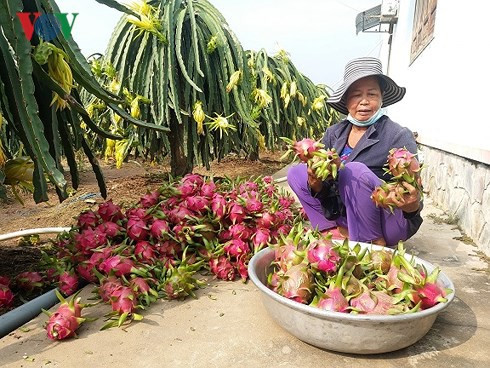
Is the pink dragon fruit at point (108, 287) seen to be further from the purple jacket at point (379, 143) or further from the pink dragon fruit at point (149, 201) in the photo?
the purple jacket at point (379, 143)

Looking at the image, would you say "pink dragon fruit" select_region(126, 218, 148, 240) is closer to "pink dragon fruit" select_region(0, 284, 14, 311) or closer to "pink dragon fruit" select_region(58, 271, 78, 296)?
"pink dragon fruit" select_region(58, 271, 78, 296)

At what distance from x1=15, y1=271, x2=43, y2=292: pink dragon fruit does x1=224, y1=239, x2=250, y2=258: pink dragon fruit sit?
0.85 m

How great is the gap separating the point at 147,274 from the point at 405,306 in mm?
1038

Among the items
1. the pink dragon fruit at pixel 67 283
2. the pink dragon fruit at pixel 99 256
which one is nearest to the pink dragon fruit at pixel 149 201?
the pink dragon fruit at pixel 99 256

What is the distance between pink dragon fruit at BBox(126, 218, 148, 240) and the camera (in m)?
1.93

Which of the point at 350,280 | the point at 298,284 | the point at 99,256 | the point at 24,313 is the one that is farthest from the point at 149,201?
the point at 350,280

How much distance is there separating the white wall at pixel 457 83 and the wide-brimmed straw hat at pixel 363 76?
0.81m

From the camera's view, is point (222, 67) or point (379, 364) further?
point (222, 67)

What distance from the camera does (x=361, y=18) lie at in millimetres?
17359

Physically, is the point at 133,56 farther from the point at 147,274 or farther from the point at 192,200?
the point at 147,274

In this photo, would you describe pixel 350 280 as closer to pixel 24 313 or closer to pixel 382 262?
pixel 382 262

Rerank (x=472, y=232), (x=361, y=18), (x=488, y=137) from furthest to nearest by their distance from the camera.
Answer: (x=361, y=18)
(x=472, y=232)
(x=488, y=137)

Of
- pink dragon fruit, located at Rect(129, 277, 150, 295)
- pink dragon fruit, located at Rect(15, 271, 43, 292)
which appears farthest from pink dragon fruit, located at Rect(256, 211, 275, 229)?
pink dragon fruit, located at Rect(15, 271, 43, 292)

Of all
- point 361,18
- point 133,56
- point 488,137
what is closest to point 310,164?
point 488,137
